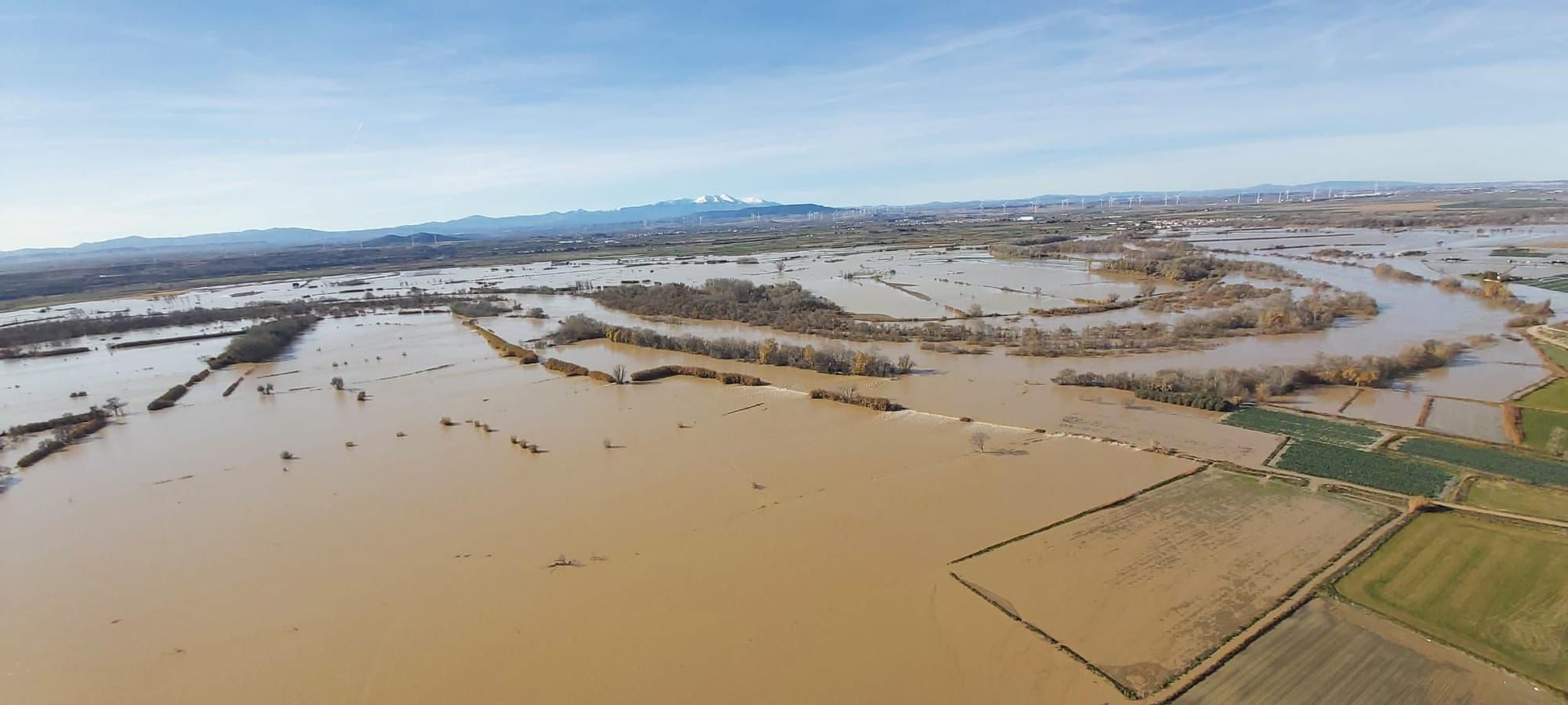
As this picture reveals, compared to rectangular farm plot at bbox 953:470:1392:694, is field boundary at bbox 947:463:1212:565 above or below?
above

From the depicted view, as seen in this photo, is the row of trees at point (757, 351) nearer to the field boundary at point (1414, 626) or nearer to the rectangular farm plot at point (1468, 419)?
the rectangular farm plot at point (1468, 419)

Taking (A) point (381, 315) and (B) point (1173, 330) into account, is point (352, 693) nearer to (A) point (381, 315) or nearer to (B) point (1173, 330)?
(B) point (1173, 330)

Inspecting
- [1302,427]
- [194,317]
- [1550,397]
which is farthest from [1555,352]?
[194,317]

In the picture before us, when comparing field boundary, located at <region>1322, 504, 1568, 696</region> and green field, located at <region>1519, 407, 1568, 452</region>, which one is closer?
field boundary, located at <region>1322, 504, 1568, 696</region>

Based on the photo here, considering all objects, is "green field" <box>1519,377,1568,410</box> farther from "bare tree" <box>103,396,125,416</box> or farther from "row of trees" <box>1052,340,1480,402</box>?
"bare tree" <box>103,396,125,416</box>

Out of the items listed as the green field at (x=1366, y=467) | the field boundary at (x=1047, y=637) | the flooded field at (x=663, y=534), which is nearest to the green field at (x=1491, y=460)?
the green field at (x=1366, y=467)

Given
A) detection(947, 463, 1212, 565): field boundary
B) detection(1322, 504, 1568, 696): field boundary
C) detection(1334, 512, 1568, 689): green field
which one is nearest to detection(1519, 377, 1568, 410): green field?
detection(1322, 504, 1568, 696): field boundary

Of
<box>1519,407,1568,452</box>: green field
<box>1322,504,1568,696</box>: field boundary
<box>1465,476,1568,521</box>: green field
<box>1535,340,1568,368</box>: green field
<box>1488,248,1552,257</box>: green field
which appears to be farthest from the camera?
<box>1488,248,1552,257</box>: green field

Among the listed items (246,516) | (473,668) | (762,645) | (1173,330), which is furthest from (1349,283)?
(246,516)
